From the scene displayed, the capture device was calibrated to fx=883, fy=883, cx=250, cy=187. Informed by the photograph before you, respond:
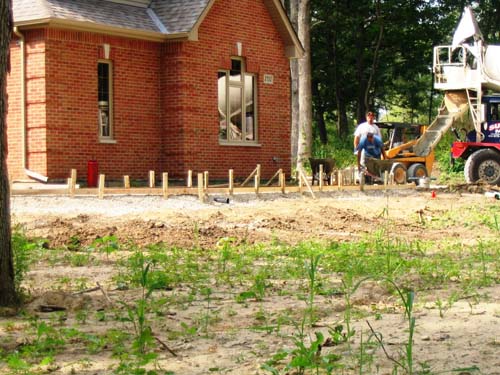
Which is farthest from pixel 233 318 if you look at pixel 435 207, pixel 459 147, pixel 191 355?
pixel 459 147

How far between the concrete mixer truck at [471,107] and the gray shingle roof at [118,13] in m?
8.47

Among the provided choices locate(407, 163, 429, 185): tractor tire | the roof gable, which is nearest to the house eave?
the roof gable

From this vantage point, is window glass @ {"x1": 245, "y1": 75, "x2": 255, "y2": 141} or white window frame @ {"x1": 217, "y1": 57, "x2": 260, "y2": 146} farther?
window glass @ {"x1": 245, "y1": 75, "x2": 255, "y2": 141}

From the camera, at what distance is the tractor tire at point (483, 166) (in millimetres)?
25844

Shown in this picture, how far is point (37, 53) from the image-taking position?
65.2 ft

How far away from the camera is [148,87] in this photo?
22.2 m

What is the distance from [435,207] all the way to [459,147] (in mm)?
8617

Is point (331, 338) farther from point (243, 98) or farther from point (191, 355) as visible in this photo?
point (243, 98)

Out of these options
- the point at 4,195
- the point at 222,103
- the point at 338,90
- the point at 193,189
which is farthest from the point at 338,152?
the point at 4,195

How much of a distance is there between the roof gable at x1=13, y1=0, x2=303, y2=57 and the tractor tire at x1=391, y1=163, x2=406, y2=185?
511cm

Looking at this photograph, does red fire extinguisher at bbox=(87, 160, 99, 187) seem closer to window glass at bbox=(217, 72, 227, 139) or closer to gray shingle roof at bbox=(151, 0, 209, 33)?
gray shingle roof at bbox=(151, 0, 209, 33)

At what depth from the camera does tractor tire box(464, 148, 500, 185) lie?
25844 mm

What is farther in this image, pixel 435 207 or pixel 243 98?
pixel 243 98

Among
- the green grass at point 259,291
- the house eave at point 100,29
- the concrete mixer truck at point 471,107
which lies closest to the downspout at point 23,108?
the house eave at point 100,29
